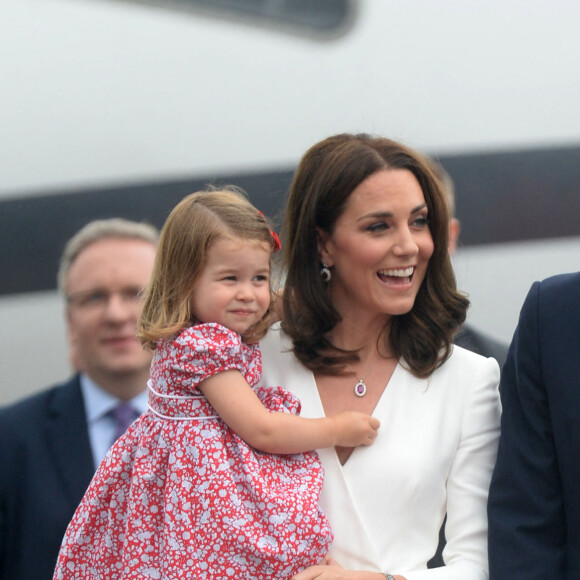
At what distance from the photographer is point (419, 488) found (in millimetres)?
1707

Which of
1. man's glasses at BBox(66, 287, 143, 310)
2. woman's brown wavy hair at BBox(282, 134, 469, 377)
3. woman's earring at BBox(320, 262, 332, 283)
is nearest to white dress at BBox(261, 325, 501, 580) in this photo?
woman's brown wavy hair at BBox(282, 134, 469, 377)

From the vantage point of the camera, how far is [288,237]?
75.1 inches

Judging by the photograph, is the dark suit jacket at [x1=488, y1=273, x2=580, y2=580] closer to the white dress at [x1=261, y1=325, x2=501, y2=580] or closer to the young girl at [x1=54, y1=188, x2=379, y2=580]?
the white dress at [x1=261, y1=325, x2=501, y2=580]

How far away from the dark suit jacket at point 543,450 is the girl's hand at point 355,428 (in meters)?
0.23

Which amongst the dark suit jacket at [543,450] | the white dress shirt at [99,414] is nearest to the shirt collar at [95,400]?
the white dress shirt at [99,414]

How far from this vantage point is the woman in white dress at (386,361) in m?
1.71

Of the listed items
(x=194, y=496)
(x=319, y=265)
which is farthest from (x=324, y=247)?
(x=194, y=496)

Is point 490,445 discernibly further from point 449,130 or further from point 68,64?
point 68,64

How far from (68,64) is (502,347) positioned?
1.42m

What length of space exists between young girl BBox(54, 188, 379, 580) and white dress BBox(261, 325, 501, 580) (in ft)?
0.19

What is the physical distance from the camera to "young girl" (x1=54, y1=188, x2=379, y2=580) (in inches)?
62.4

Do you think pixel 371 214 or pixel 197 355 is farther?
pixel 371 214

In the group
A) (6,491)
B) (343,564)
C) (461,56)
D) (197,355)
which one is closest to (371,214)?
(197,355)

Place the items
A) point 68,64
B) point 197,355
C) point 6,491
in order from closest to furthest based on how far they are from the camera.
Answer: point 197,355 < point 6,491 < point 68,64
